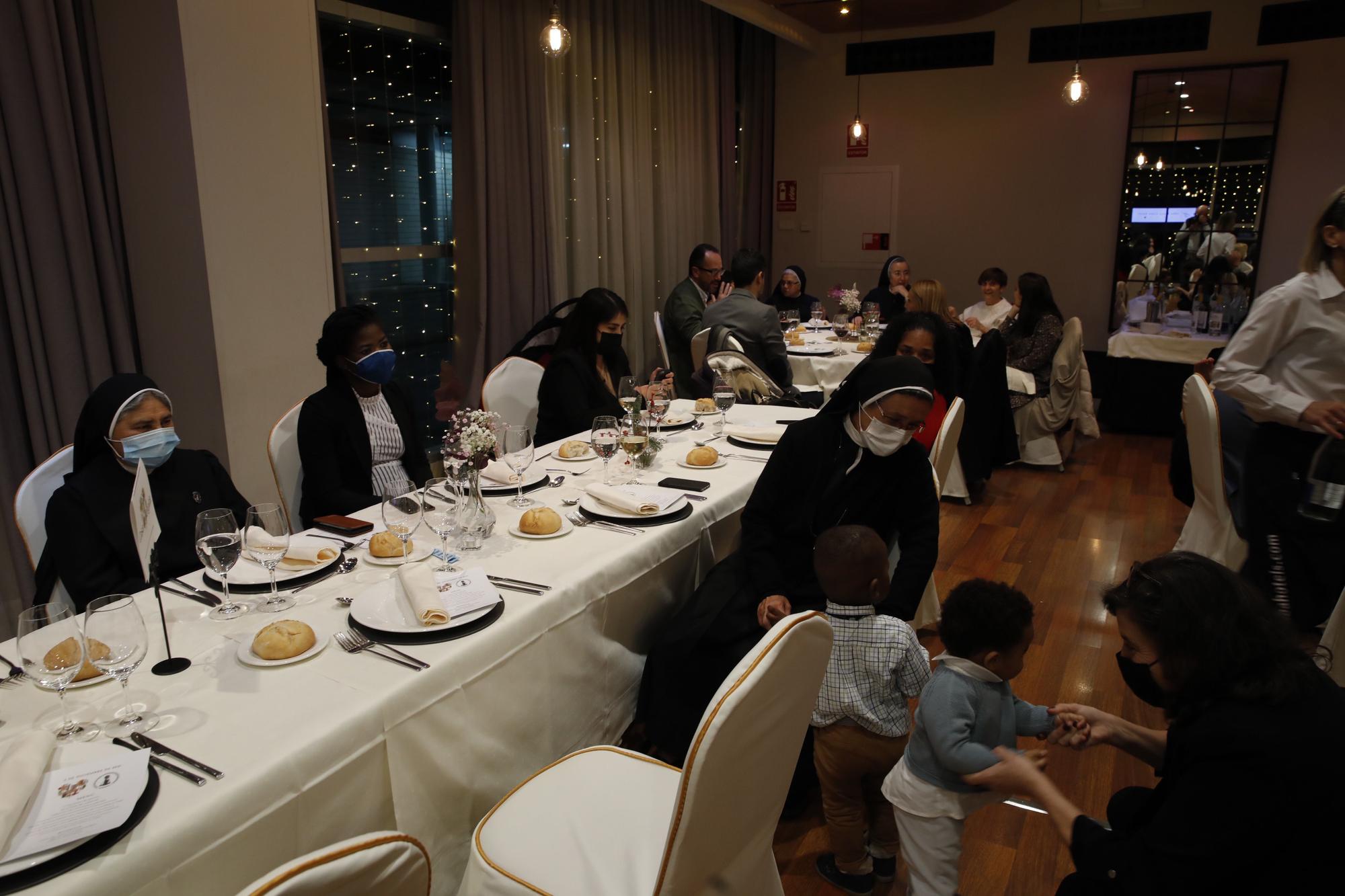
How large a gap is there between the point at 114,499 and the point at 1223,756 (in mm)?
2332

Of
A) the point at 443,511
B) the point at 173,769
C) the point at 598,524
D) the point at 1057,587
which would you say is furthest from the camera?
the point at 1057,587

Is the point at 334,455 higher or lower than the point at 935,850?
higher

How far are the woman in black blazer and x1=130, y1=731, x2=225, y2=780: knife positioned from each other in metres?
1.39

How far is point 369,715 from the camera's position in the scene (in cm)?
146

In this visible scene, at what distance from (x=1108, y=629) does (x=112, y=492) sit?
11.4 feet

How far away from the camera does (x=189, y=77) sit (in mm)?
3285

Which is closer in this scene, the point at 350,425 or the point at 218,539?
the point at 218,539

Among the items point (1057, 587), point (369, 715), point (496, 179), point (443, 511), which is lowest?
point (1057, 587)

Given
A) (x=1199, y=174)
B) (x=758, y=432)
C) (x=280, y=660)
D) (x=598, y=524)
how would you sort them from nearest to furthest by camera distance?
(x=280, y=660) < (x=598, y=524) < (x=758, y=432) < (x=1199, y=174)

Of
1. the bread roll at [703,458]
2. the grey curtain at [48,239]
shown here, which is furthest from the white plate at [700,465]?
the grey curtain at [48,239]

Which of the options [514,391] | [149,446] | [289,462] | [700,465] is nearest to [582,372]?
[514,391]

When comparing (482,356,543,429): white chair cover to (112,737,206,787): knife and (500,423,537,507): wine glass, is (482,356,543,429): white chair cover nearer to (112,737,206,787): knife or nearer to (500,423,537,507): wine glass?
(500,423,537,507): wine glass

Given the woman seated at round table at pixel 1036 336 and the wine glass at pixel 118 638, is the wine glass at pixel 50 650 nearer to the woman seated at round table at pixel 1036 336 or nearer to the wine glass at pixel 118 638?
the wine glass at pixel 118 638

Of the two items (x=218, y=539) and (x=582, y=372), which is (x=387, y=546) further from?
(x=582, y=372)
